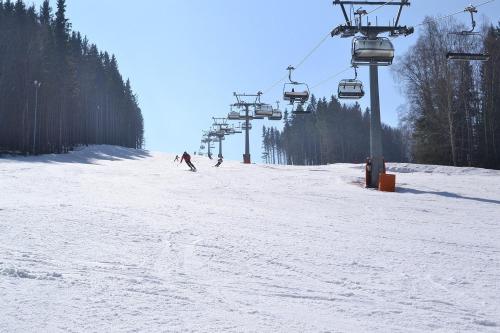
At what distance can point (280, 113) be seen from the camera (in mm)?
42938

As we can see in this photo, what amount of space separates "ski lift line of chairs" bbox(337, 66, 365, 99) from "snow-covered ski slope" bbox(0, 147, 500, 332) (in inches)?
413

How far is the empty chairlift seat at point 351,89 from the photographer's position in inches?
906

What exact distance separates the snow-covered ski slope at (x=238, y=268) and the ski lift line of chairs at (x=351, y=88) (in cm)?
1049

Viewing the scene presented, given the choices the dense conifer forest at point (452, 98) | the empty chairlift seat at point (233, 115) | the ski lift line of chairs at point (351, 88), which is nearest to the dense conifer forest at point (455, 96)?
the dense conifer forest at point (452, 98)

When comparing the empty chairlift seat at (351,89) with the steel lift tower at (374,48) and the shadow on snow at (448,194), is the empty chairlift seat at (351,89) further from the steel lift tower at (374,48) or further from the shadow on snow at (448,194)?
the shadow on snow at (448,194)

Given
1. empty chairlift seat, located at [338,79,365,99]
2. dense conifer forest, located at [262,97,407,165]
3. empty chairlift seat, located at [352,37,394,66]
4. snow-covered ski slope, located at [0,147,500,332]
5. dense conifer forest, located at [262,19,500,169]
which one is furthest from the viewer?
dense conifer forest, located at [262,97,407,165]

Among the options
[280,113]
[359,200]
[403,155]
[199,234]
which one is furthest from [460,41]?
[403,155]

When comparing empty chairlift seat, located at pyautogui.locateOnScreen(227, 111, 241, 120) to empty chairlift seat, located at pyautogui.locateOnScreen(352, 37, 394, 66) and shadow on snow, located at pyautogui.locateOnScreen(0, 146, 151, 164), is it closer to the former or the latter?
shadow on snow, located at pyautogui.locateOnScreen(0, 146, 151, 164)

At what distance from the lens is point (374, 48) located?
750 inches

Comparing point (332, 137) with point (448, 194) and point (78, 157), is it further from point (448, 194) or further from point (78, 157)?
point (448, 194)

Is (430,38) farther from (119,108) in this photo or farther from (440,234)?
(119,108)

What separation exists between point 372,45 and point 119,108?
269ft

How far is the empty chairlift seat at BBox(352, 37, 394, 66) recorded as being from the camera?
1906 cm

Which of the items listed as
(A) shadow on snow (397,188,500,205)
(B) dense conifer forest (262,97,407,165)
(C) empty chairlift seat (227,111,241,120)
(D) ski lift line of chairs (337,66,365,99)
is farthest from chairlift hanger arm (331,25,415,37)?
(B) dense conifer forest (262,97,407,165)
